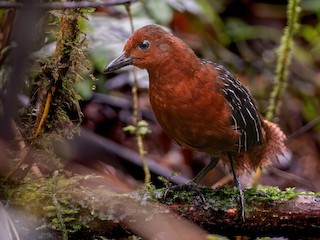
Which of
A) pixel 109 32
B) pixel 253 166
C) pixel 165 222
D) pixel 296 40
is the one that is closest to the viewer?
pixel 165 222

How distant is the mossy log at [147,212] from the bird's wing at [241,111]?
1.11 feet

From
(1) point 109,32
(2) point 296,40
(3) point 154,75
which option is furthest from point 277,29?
(3) point 154,75

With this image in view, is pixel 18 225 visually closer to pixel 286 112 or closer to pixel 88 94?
pixel 88 94

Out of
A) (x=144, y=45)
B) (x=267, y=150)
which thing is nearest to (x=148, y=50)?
(x=144, y=45)

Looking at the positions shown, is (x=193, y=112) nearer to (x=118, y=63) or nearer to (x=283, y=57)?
(x=118, y=63)

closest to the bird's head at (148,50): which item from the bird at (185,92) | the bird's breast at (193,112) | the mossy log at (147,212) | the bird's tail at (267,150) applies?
the bird at (185,92)

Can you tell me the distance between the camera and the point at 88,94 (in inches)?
158

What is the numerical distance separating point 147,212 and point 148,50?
73 centimetres

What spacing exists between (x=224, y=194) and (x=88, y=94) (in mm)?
1681

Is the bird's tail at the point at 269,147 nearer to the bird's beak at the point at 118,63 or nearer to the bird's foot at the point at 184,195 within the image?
the bird's foot at the point at 184,195

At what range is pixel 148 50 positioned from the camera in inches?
102

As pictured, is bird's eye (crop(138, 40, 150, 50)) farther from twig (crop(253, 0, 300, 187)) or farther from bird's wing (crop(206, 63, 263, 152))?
twig (crop(253, 0, 300, 187))

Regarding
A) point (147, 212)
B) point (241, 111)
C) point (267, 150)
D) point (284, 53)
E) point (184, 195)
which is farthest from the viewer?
point (284, 53)

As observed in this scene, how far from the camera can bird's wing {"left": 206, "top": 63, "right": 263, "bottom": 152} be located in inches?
109
